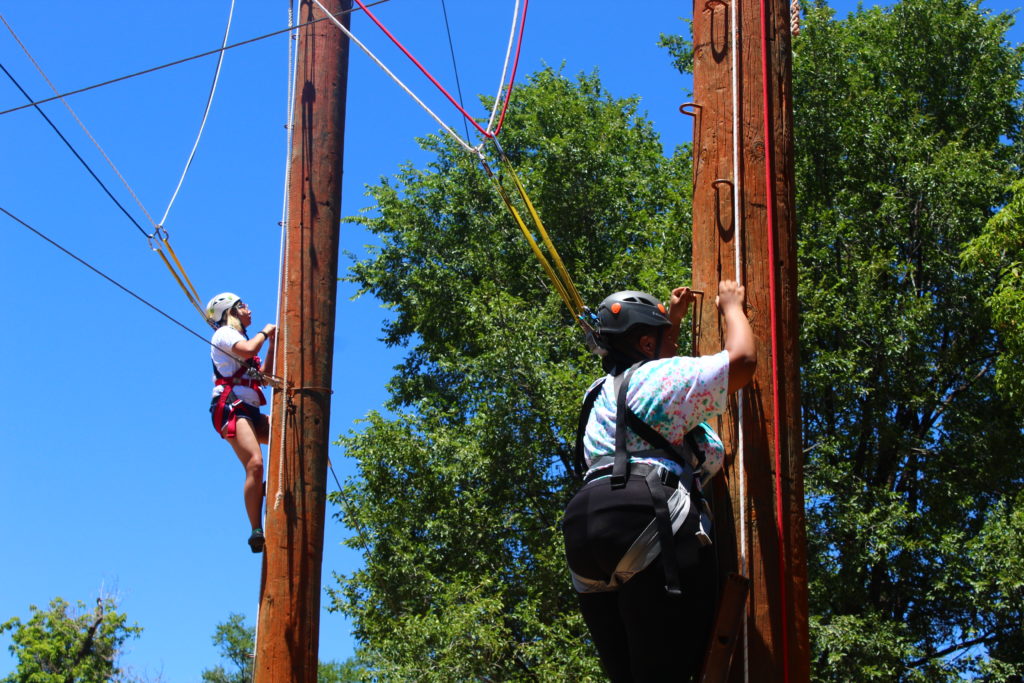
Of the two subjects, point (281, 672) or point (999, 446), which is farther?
point (999, 446)

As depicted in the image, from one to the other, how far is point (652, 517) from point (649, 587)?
221 mm

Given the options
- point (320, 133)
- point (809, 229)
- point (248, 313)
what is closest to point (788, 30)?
point (320, 133)

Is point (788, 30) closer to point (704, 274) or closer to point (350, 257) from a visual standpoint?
point (704, 274)

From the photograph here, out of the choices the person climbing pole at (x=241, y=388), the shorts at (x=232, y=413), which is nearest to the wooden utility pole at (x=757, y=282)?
the person climbing pole at (x=241, y=388)

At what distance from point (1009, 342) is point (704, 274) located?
973 cm

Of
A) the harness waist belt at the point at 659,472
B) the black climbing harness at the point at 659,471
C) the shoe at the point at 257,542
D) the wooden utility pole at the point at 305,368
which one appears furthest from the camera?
the shoe at the point at 257,542

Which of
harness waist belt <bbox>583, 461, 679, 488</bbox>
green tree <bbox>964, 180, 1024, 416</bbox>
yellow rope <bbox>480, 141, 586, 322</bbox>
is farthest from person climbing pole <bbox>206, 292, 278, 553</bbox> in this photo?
green tree <bbox>964, 180, 1024, 416</bbox>

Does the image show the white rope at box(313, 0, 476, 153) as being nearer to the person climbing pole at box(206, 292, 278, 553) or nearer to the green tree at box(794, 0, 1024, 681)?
the person climbing pole at box(206, 292, 278, 553)

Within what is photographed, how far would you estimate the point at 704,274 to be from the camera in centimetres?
426

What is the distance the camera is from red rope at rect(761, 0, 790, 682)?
3.90 meters

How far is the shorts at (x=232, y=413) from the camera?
641 cm

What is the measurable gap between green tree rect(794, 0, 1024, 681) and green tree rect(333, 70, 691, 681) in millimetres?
2398

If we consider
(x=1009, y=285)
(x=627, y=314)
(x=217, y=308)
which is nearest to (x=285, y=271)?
(x=217, y=308)

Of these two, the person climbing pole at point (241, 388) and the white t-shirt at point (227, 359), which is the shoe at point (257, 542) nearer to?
the person climbing pole at point (241, 388)
